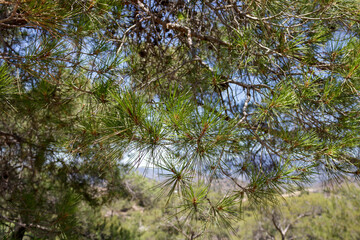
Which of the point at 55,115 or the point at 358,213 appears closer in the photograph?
the point at 55,115

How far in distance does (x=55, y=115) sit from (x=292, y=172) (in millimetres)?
1681

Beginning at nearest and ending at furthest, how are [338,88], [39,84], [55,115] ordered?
1. [338,88]
2. [39,84]
3. [55,115]

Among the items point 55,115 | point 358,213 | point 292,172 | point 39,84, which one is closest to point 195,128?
point 292,172

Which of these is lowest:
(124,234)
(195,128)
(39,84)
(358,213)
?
(124,234)

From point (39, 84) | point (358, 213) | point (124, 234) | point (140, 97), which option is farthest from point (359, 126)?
point (358, 213)

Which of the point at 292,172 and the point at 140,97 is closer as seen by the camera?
the point at 140,97

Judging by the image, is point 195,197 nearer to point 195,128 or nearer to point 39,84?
point 195,128

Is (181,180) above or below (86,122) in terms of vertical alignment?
below

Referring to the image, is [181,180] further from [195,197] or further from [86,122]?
[86,122]

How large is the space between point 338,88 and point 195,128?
2.27 feet

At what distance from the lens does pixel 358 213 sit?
19.2 feet

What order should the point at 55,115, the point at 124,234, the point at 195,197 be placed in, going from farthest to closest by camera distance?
the point at 124,234, the point at 55,115, the point at 195,197

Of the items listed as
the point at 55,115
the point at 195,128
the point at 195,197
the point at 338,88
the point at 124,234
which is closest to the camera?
the point at 195,128

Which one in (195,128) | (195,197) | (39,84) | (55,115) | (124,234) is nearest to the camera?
(195,128)
